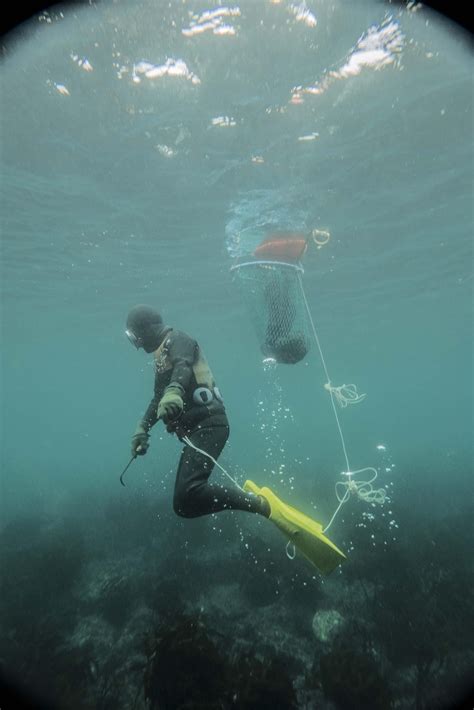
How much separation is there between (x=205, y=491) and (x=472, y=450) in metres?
31.4

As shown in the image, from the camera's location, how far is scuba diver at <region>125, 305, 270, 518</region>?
413 cm

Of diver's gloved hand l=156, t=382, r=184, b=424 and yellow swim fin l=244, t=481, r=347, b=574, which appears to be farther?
yellow swim fin l=244, t=481, r=347, b=574

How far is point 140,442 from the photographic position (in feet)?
16.2

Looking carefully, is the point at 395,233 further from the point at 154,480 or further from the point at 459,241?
the point at 154,480

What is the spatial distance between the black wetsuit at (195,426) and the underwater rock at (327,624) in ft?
13.7

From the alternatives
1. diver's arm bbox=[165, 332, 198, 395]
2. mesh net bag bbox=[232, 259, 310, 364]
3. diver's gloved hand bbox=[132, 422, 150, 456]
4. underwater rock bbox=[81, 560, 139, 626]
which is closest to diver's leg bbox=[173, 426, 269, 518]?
diver's gloved hand bbox=[132, 422, 150, 456]

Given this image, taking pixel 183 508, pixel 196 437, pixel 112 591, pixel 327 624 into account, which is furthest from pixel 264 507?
pixel 112 591

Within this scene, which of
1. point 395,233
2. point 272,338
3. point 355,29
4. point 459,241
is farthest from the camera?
point 459,241

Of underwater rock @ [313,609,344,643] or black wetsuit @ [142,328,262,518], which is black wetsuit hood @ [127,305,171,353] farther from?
underwater rock @ [313,609,344,643]

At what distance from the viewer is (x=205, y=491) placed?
4117 mm

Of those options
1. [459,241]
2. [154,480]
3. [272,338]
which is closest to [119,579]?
[272,338]

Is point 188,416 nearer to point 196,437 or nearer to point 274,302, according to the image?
point 196,437

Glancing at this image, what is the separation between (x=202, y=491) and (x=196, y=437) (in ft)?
2.38

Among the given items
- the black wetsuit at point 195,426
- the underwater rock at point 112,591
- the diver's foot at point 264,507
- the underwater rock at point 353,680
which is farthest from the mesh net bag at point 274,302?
the underwater rock at point 112,591
